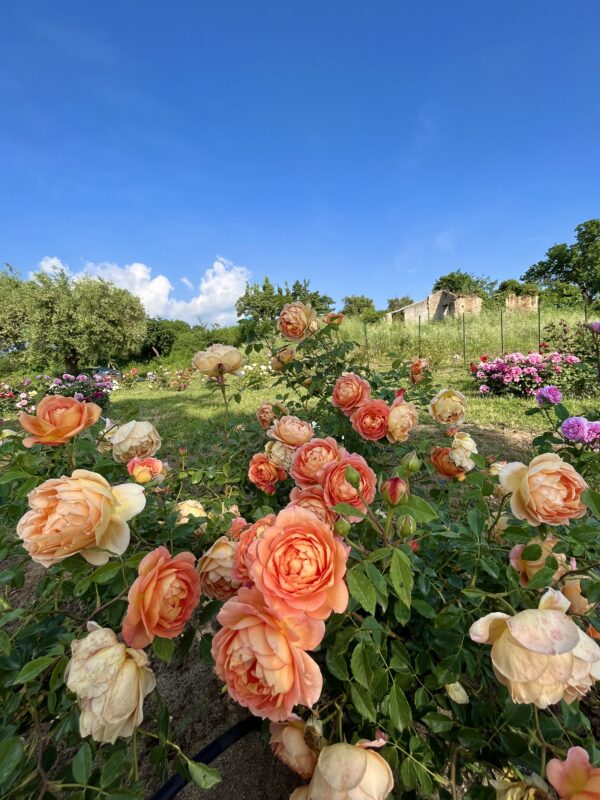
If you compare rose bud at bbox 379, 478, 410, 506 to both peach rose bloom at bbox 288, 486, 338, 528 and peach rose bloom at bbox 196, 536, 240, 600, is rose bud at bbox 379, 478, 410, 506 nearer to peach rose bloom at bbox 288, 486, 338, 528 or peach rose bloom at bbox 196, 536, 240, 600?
peach rose bloom at bbox 288, 486, 338, 528

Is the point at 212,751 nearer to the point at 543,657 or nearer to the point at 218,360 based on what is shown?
the point at 543,657

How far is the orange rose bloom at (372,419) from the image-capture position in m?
0.86

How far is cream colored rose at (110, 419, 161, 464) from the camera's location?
71 centimetres

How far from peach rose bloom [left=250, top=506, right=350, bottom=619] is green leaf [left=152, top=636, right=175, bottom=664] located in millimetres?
161

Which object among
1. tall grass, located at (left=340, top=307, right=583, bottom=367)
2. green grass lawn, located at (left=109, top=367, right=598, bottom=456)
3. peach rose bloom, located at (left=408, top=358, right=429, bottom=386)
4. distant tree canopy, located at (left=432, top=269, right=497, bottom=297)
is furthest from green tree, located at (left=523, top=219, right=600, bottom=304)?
peach rose bloom, located at (left=408, top=358, right=429, bottom=386)

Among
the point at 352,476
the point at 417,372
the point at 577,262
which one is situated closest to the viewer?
the point at 352,476

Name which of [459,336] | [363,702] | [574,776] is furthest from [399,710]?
[459,336]

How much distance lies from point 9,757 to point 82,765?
0.23 feet

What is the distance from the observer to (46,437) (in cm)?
55

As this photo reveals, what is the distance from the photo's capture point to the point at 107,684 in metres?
0.37

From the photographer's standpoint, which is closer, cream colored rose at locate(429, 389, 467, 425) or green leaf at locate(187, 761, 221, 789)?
green leaf at locate(187, 761, 221, 789)

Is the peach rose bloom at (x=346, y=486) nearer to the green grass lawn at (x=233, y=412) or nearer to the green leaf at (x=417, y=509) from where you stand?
the green leaf at (x=417, y=509)

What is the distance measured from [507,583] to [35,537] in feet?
2.16

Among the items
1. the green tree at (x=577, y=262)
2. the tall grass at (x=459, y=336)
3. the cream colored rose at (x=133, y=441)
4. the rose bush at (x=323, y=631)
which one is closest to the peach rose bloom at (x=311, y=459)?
the rose bush at (x=323, y=631)
